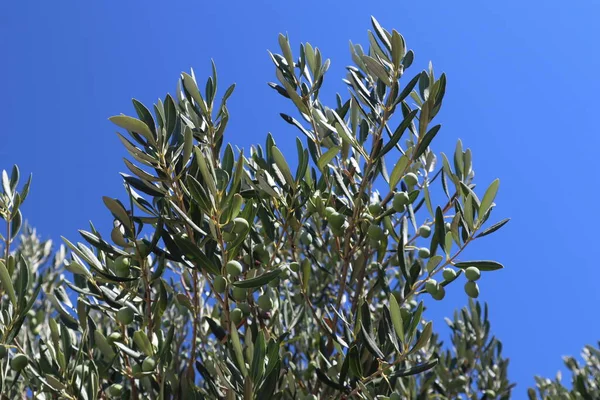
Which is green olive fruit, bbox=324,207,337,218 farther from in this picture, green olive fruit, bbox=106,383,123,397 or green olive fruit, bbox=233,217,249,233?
green olive fruit, bbox=106,383,123,397

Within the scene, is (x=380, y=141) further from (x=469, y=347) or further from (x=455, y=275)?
(x=469, y=347)

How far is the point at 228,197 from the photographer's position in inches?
79.0

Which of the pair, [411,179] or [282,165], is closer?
[282,165]

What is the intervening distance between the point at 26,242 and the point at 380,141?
556 centimetres

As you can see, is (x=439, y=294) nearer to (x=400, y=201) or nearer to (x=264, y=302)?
(x=400, y=201)

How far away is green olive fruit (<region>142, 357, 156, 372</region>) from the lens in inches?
84.1

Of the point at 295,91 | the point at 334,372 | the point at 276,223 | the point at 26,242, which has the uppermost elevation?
the point at 26,242

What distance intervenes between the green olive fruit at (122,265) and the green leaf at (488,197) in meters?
1.24

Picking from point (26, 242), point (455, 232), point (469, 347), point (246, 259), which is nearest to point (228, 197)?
point (246, 259)

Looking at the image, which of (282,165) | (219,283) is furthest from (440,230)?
(219,283)

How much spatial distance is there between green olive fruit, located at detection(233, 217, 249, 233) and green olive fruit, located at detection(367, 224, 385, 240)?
57cm

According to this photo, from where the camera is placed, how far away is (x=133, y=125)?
2.01 meters

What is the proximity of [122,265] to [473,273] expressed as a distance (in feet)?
4.11

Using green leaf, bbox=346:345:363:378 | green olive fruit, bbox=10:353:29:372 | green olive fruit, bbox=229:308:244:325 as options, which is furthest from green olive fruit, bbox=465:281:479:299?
green olive fruit, bbox=10:353:29:372
